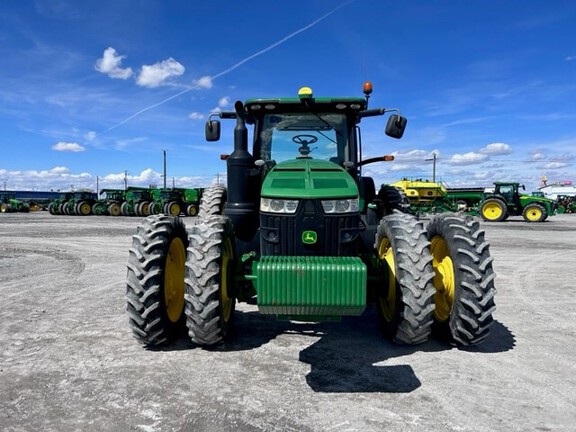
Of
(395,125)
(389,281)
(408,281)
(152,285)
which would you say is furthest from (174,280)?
(395,125)

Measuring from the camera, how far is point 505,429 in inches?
105

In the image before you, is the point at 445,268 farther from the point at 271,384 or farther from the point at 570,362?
the point at 271,384

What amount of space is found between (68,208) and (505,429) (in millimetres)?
36756

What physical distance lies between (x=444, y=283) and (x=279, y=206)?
187cm

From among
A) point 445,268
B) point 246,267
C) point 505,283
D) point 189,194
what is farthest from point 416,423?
point 189,194

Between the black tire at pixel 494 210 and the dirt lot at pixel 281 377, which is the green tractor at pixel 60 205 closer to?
the black tire at pixel 494 210

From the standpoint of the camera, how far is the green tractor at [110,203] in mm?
32625

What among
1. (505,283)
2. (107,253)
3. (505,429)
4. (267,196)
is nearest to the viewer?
(505,429)

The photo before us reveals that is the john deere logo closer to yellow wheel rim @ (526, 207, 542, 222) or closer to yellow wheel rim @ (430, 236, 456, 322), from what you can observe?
yellow wheel rim @ (430, 236, 456, 322)

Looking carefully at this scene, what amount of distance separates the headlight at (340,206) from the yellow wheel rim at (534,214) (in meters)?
25.0

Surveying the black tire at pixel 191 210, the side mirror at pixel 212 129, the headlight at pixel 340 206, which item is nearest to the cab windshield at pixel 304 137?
the side mirror at pixel 212 129

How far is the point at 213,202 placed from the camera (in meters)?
6.13

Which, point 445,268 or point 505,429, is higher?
point 445,268

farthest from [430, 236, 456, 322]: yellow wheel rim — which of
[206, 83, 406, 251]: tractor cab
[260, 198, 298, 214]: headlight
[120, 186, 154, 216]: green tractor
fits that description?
[120, 186, 154, 216]: green tractor
